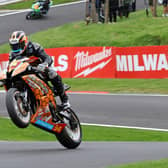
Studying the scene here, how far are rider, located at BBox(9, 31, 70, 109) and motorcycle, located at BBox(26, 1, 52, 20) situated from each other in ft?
85.0

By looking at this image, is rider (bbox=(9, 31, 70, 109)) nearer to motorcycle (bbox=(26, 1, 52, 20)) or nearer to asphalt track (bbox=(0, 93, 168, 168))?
asphalt track (bbox=(0, 93, 168, 168))

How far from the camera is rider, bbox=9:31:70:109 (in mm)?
9742

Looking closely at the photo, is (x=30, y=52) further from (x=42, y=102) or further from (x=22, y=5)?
(x=22, y=5)

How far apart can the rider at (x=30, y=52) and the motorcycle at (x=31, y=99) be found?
80 millimetres

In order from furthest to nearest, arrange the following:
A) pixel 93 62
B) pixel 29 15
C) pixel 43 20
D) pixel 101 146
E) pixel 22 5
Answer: pixel 22 5 < pixel 43 20 < pixel 29 15 < pixel 93 62 < pixel 101 146

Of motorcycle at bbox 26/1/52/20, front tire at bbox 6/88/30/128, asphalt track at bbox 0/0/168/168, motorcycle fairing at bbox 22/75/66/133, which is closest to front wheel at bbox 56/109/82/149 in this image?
asphalt track at bbox 0/0/168/168

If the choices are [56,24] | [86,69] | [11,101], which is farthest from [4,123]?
[56,24]

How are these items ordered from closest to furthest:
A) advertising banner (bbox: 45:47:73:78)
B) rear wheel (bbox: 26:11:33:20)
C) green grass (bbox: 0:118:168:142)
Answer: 1. green grass (bbox: 0:118:168:142)
2. advertising banner (bbox: 45:47:73:78)
3. rear wheel (bbox: 26:11:33:20)

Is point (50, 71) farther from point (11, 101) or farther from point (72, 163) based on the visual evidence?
point (72, 163)

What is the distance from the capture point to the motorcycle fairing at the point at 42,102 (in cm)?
939

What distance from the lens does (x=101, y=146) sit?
10359 mm

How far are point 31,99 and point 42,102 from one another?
0.51 ft

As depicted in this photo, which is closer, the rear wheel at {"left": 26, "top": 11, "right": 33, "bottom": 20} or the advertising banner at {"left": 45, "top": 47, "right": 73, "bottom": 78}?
the advertising banner at {"left": 45, "top": 47, "right": 73, "bottom": 78}

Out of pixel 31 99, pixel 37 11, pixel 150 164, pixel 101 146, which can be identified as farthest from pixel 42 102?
pixel 37 11
